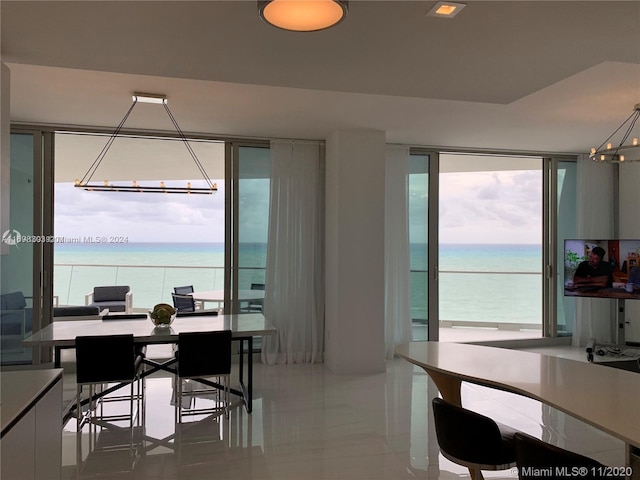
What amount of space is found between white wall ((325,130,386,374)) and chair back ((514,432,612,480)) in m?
3.81

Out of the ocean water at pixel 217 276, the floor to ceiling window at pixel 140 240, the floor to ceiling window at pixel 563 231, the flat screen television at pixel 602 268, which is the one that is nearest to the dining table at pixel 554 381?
the flat screen television at pixel 602 268

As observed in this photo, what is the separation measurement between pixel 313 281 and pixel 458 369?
382 centimetres

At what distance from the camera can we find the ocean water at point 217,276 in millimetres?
16141

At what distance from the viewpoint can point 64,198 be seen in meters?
18.2

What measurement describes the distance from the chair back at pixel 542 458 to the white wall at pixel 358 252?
3.81m

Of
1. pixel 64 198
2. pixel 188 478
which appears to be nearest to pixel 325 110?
pixel 188 478

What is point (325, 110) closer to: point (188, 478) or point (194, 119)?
point (194, 119)

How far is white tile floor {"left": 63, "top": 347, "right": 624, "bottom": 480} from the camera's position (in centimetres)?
323

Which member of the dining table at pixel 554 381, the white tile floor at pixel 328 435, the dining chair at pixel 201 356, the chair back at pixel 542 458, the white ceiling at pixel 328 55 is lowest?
the white tile floor at pixel 328 435

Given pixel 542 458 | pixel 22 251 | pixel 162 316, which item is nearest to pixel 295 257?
pixel 162 316

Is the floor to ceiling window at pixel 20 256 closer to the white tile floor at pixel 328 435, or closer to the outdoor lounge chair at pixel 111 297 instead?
the white tile floor at pixel 328 435

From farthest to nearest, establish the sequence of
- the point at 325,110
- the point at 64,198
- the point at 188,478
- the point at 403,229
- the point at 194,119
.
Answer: the point at 64,198
the point at 403,229
the point at 194,119
the point at 325,110
the point at 188,478

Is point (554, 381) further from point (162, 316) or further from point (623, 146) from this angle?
point (623, 146)

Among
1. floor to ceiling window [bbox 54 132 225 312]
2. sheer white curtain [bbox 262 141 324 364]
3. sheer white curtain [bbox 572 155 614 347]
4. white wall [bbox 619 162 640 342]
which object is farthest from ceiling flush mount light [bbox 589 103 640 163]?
floor to ceiling window [bbox 54 132 225 312]
